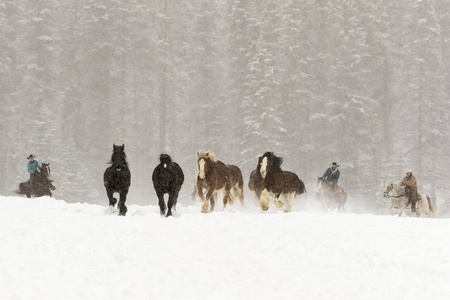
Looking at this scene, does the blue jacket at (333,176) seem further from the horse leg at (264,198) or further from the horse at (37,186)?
the horse at (37,186)

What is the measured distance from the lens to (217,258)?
9758mm

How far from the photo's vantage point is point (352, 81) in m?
36.8

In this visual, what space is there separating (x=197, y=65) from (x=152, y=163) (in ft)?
32.3

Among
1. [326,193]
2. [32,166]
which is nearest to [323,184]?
[326,193]

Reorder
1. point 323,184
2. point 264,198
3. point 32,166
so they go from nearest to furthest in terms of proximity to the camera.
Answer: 1. point 264,198
2. point 32,166
3. point 323,184

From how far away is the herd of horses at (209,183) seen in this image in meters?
13.6

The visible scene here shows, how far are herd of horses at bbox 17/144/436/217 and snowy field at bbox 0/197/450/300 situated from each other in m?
1.28

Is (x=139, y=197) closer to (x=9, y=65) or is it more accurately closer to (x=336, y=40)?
(x=9, y=65)

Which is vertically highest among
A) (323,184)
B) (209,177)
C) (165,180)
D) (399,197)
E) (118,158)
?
(118,158)

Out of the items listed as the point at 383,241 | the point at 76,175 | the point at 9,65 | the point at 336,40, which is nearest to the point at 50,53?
the point at 9,65

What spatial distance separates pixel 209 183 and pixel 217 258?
227 inches

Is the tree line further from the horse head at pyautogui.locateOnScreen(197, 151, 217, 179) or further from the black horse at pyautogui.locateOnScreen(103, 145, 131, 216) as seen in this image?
the black horse at pyautogui.locateOnScreen(103, 145, 131, 216)

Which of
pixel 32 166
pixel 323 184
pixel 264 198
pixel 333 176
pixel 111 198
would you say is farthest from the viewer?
pixel 333 176

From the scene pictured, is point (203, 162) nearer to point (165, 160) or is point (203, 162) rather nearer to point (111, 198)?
point (165, 160)
